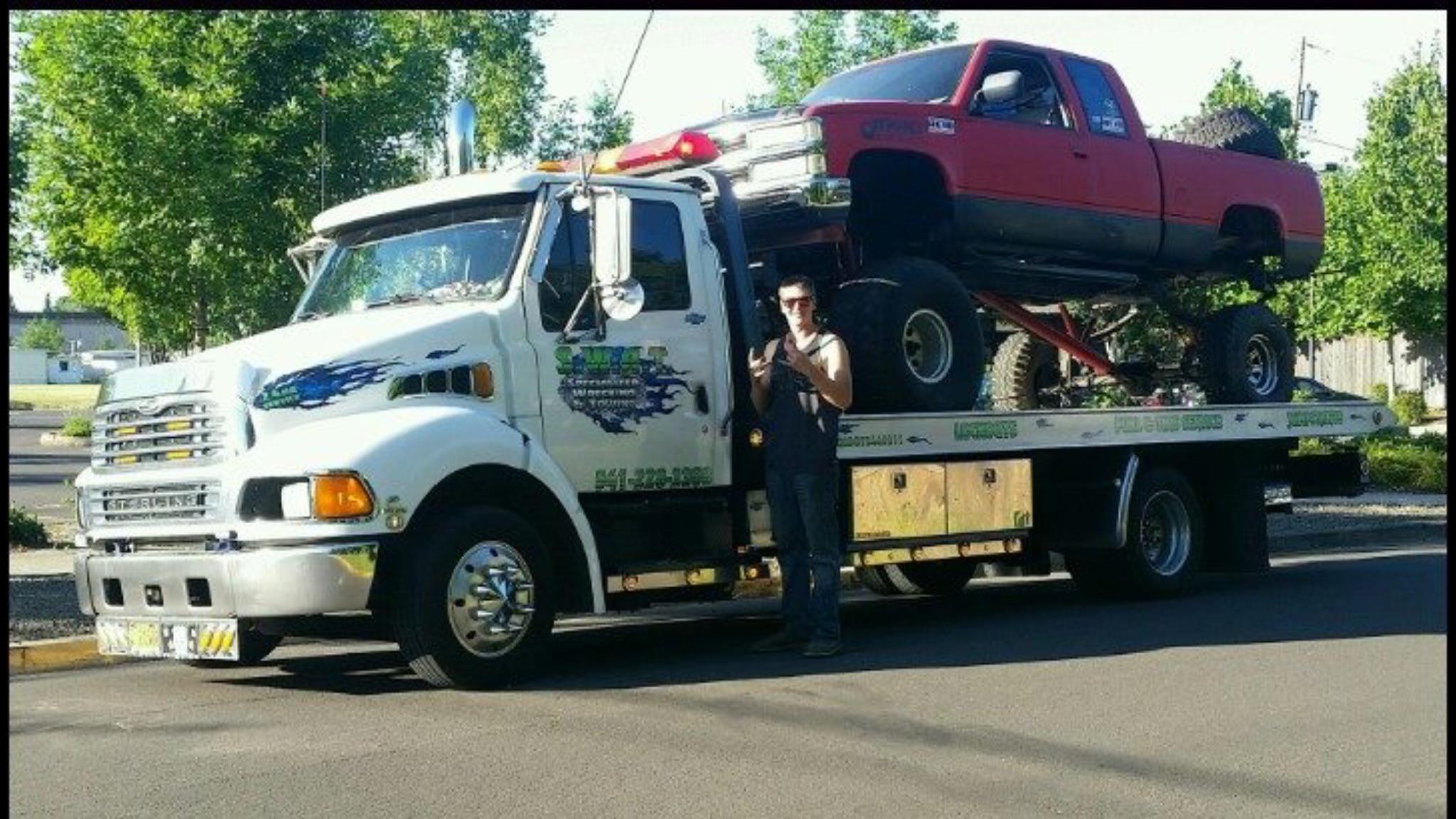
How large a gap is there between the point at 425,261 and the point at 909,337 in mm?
2878

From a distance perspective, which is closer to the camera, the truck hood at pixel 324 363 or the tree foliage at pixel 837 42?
the truck hood at pixel 324 363

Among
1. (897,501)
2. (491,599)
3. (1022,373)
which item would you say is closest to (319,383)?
(491,599)

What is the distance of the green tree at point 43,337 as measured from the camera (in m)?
118

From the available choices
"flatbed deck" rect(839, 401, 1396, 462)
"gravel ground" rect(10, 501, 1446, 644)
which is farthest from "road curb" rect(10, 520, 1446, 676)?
"flatbed deck" rect(839, 401, 1396, 462)

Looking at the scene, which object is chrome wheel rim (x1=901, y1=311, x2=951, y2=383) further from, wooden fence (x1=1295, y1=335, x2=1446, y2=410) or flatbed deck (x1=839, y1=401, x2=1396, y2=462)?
wooden fence (x1=1295, y1=335, x2=1446, y2=410)

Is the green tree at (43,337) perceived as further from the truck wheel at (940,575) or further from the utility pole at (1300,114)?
the truck wheel at (940,575)

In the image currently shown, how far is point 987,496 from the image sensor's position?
417 inches

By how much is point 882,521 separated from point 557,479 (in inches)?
89.5

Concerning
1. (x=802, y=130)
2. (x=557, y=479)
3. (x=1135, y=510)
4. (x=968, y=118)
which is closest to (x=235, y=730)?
(x=557, y=479)

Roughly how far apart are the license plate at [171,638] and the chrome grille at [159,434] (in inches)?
29.1

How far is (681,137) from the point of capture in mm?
9602

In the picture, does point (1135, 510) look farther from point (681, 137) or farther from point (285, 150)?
point (285, 150)

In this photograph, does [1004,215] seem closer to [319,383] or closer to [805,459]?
[805,459]

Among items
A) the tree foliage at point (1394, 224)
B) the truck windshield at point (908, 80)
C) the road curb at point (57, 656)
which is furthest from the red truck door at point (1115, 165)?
the tree foliage at point (1394, 224)
